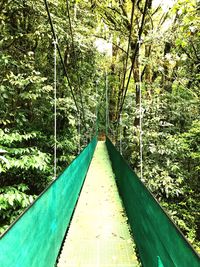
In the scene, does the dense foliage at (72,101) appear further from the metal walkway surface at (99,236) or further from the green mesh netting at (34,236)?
the green mesh netting at (34,236)

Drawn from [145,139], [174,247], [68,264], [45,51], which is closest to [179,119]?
[145,139]

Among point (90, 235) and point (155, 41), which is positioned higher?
point (155, 41)

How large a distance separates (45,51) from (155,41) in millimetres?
1987

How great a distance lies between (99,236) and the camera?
8.45 feet

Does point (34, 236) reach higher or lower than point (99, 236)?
higher

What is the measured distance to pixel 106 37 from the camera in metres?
6.06

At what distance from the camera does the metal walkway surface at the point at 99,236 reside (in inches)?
83.0

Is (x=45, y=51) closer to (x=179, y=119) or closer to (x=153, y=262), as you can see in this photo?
(x=179, y=119)

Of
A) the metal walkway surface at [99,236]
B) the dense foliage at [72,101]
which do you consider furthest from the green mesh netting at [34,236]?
the dense foliage at [72,101]

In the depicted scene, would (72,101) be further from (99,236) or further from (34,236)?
(34,236)

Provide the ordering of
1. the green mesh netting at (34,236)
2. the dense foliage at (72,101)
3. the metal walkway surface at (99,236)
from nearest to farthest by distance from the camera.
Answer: the green mesh netting at (34,236)
the metal walkway surface at (99,236)
the dense foliage at (72,101)

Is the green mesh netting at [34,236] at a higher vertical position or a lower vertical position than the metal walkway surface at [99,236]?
higher

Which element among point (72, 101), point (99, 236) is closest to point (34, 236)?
point (99, 236)

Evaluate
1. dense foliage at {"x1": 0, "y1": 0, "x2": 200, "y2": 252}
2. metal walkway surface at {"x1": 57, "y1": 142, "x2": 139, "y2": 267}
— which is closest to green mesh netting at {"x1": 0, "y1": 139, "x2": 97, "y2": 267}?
metal walkway surface at {"x1": 57, "y1": 142, "x2": 139, "y2": 267}
